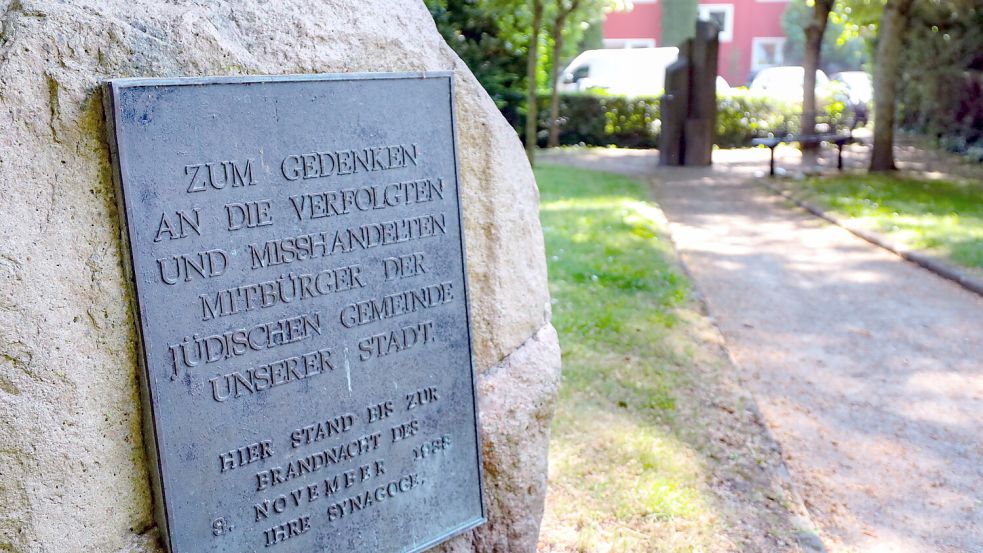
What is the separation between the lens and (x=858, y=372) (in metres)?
5.41

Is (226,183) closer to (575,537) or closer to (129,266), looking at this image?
(129,266)

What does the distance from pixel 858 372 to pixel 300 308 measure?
159 inches

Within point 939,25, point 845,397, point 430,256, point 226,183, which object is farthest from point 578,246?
point 939,25

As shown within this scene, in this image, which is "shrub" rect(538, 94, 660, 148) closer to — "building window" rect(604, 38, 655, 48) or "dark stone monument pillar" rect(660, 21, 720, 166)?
"dark stone monument pillar" rect(660, 21, 720, 166)

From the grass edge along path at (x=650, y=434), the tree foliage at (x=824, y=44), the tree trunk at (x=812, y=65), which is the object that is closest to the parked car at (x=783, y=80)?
the tree trunk at (x=812, y=65)

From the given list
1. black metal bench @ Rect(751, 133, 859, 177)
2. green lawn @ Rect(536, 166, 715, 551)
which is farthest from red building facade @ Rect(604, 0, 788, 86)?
green lawn @ Rect(536, 166, 715, 551)

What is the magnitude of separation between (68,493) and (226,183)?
2.60ft

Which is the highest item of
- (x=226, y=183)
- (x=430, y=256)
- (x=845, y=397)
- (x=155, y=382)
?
(x=226, y=183)

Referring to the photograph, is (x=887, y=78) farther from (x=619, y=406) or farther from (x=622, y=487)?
(x=622, y=487)

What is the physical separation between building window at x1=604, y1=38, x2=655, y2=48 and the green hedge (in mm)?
20417

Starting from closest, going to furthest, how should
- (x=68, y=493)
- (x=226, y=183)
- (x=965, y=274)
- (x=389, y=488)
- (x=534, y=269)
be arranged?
(x=68, y=493)
(x=226, y=183)
(x=389, y=488)
(x=534, y=269)
(x=965, y=274)

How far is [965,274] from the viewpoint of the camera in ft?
24.0

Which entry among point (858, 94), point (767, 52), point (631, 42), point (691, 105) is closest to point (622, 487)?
point (691, 105)

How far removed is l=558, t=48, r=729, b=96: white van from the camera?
23.1 meters
